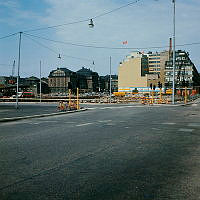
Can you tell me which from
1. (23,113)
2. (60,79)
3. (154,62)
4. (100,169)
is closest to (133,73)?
(154,62)

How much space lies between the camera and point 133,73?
142 meters

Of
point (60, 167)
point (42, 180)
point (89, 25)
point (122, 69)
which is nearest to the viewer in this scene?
point (42, 180)

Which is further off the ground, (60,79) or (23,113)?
(60,79)

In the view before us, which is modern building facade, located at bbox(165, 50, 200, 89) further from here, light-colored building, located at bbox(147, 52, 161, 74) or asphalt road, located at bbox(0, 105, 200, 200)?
asphalt road, located at bbox(0, 105, 200, 200)

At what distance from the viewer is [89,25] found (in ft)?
83.2

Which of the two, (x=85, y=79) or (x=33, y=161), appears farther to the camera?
(x=85, y=79)

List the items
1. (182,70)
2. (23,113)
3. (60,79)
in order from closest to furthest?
(23,113), (182,70), (60,79)

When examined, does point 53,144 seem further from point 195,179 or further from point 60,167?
point 195,179

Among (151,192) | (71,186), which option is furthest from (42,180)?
(151,192)

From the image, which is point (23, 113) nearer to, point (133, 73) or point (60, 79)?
point (133, 73)

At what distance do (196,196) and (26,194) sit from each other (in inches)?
93.3

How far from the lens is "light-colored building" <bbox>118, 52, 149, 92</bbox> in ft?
459

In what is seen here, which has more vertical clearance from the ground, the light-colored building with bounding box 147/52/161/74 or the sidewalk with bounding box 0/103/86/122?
the light-colored building with bounding box 147/52/161/74

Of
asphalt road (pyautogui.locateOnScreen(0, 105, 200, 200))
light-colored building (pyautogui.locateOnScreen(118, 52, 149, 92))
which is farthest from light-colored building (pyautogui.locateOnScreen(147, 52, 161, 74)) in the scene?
asphalt road (pyautogui.locateOnScreen(0, 105, 200, 200))
